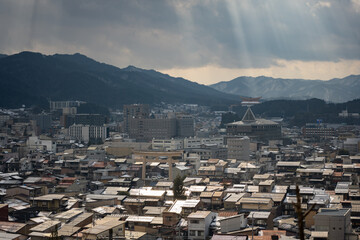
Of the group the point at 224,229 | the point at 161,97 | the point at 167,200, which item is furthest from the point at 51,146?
the point at 161,97

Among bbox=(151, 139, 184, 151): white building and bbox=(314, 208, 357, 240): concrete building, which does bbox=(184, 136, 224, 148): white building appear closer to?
bbox=(151, 139, 184, 151): white building

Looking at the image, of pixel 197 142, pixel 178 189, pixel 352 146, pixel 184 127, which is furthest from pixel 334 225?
pixel 184 127

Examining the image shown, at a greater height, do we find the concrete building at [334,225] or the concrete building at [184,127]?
the concrete building at [184,127]

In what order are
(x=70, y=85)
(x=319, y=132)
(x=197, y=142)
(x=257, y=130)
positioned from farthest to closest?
(x=70, y=85)
(x=319, y=132)
(x=257, y=130)
(x=197, y=142)

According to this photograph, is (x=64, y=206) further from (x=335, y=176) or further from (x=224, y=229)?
(x=335, y=176)

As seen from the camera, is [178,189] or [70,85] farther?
[70,85]

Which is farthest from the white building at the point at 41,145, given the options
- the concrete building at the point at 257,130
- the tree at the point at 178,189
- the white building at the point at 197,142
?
the tree at the point at 178,189

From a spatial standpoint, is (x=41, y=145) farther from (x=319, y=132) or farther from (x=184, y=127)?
(x=319, y=132)

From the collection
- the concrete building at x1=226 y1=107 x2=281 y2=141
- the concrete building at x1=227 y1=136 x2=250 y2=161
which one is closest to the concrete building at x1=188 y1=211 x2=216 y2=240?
the concrete building at x1=227 y1=136 x2=250 y2=161

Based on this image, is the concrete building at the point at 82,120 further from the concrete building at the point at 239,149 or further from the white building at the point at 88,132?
the concrete building at the point at 239,149
